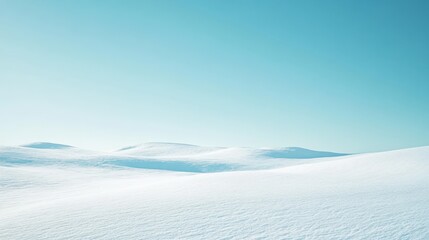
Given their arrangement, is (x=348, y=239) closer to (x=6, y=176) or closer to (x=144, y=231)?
(x=144, y=231)

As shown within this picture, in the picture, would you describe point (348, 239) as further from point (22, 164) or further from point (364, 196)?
point (22, 164)

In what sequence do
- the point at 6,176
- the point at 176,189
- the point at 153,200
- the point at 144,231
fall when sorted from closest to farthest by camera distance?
the point at 144,231 < the point at 153,200 < the point at 176,189 < the point at 6,176

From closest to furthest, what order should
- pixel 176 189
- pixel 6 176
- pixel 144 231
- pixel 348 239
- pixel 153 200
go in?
pixel 348 239, pixel 144 231, pixel 153 200, pixel 176 189, pixel 6 176

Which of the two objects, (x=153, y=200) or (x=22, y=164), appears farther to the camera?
(x=22, y=164)

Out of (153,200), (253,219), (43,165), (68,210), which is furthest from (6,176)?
(253,219)

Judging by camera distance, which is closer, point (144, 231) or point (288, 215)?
point (144, 231)

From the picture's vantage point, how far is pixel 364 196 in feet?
26.1

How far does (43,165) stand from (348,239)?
3379 cm

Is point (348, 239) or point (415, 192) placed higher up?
point (415, 192)

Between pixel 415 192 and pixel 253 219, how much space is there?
5.69m

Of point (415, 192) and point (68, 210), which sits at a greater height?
point (415, 192)

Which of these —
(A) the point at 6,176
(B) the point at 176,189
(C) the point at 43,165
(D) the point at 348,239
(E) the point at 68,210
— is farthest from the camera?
(C) the point at 43,165

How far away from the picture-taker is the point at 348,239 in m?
5.07

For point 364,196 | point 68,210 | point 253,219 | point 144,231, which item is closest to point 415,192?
point 364,196
